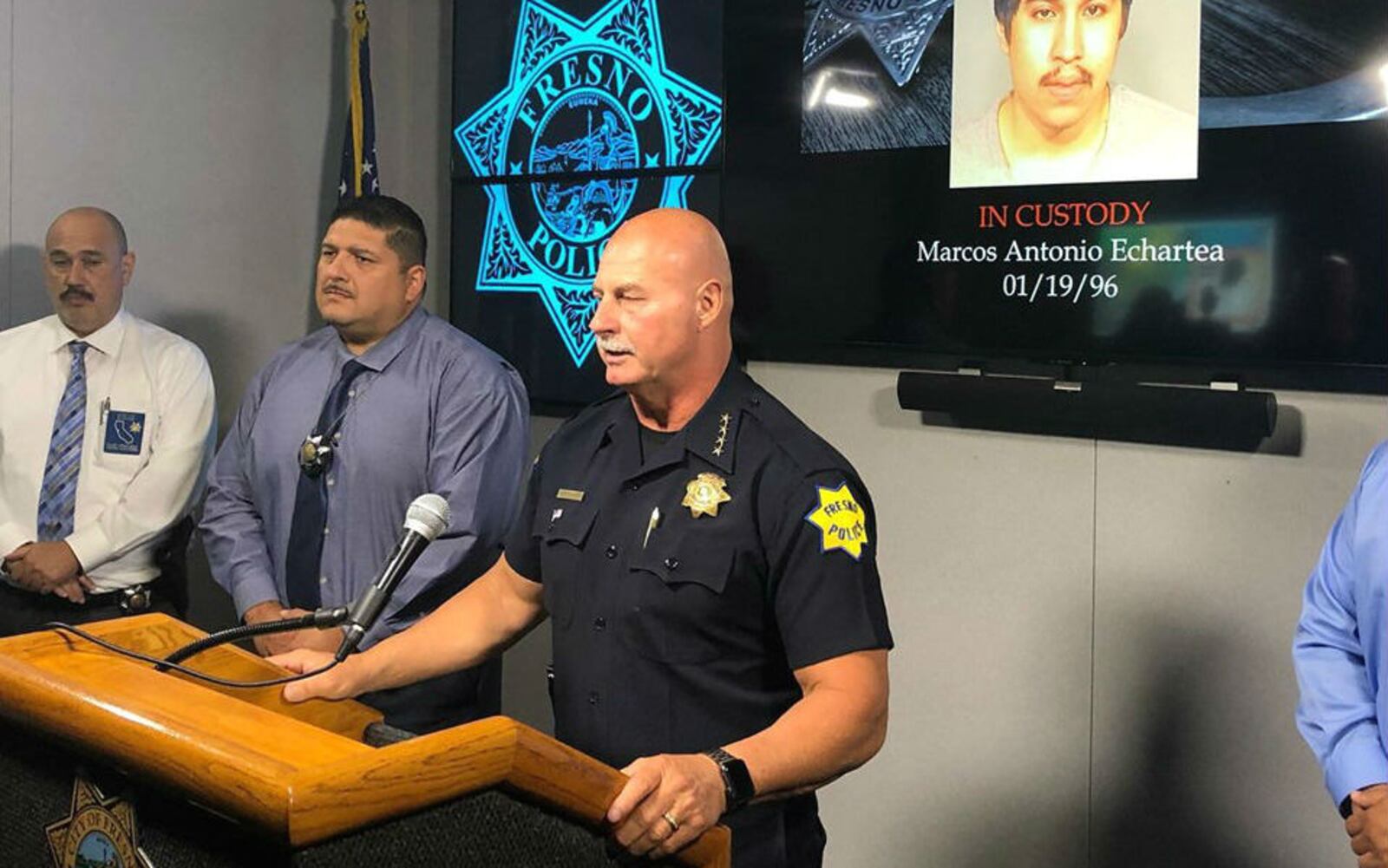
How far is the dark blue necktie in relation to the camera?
3.16m

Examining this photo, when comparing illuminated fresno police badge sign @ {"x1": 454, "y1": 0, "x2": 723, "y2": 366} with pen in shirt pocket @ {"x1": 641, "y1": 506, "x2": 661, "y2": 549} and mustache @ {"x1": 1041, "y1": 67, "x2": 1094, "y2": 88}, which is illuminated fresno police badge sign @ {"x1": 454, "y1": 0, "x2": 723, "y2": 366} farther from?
pen in shirt pocket @ {"x1": 641, "y1": 506, "x2": 661, "y2": 549}

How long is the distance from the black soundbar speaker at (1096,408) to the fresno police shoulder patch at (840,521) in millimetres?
1240

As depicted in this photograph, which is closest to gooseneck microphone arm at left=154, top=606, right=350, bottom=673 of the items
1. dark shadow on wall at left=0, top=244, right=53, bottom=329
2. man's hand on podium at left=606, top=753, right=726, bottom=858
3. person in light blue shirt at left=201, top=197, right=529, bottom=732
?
man's hand on podium at left=606, top=753, right=726, bottom=858

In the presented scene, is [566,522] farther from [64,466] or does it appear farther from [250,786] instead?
[64,466]

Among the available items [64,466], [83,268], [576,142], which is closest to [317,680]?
[64,466]

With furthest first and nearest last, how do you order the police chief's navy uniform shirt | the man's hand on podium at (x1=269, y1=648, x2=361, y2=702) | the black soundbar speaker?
the black soundbar speaker → the police chief's navy uniform shirt → the man's hand on podium at (x1=269, y1=648, x2=361, y2=702)

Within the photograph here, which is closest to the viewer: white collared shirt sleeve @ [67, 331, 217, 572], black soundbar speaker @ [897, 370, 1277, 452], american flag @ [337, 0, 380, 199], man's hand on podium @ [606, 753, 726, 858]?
man's hand on podium @ [606, 753, 726, 858]

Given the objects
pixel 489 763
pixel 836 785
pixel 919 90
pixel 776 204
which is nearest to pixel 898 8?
pixel 919 90

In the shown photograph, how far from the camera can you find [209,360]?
14.9ft

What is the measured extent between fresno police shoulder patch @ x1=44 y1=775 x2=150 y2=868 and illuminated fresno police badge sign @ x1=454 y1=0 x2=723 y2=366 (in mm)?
2799

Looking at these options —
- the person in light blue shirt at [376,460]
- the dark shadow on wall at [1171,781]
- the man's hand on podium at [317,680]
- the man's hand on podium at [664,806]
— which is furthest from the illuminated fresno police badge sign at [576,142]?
the man's hand on podium at [664,806]

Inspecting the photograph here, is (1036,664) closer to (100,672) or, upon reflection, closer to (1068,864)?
(1068,864)

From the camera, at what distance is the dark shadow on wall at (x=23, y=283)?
161 inches

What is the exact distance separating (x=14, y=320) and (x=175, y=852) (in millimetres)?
3240
